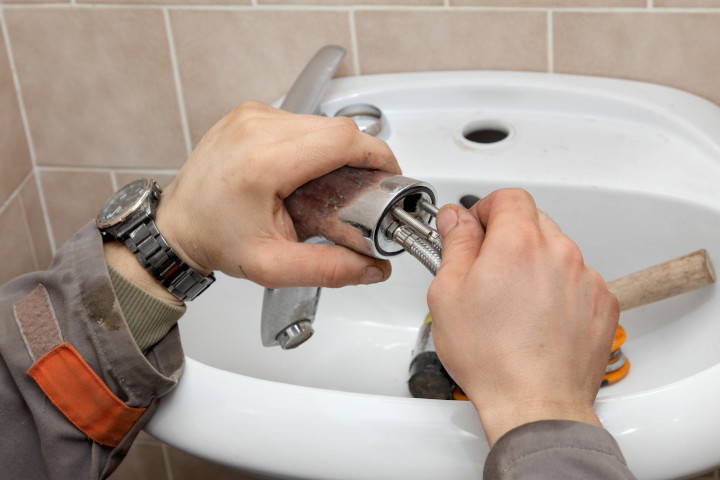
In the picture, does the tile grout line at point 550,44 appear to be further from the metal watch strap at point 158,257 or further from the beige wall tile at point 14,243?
the beige wall tile at point 14,243

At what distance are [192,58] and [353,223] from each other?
425 millimetres

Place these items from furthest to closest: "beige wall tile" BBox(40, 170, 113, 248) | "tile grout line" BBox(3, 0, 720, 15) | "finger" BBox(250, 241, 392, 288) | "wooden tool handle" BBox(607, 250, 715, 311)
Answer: "beige wall tile" BBox(40, 170, 113, 248) → "tile grout line" BBox(3, 0, 720, 15) → "wooden tool handle" BBox(607, 250, 715, 311) → "finger" BBox(250, 241, 392, 288)

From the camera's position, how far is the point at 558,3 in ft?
2.13

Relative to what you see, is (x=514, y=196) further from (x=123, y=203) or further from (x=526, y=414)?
(x=123, y=203)

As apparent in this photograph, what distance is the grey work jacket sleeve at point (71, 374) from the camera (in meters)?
0.41

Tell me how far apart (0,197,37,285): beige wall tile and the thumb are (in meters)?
0.57

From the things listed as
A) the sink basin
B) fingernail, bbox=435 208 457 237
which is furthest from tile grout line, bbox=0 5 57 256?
fingernail, bbox=435 208 457 237

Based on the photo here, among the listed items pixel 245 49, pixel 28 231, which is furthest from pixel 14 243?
pixel 245 49

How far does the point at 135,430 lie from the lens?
44cm

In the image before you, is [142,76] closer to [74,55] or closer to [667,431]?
[74,55]

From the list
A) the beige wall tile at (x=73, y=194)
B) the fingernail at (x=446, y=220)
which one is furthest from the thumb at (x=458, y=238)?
the beige wall tile at (x=73, y=194)

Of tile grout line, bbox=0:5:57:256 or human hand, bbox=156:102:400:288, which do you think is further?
tile grout line, bbox=0:5:57:256

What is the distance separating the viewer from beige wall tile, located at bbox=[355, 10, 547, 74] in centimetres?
67

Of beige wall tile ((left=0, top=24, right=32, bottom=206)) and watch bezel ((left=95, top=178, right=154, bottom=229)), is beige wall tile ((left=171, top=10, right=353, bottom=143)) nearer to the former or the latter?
beige wall tile ((left=0, top=24, right=32, bottom=206))
